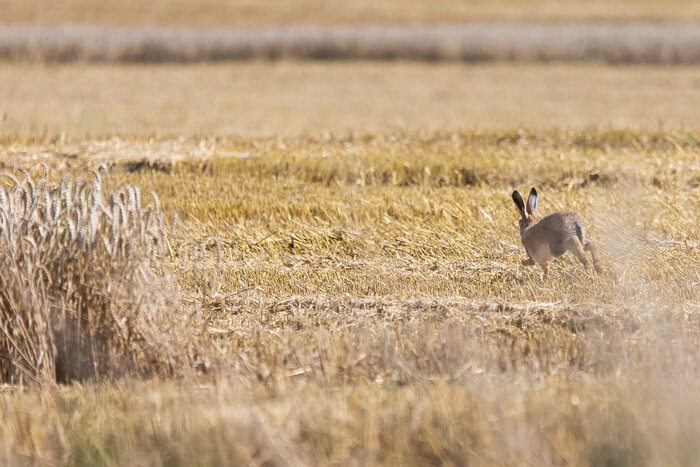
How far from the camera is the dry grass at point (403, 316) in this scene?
13.1 ft

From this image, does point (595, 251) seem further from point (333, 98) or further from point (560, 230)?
point (333, 98)

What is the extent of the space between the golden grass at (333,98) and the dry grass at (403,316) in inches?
121

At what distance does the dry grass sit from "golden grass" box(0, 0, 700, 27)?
72.7 ft

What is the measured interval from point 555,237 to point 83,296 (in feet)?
11.1

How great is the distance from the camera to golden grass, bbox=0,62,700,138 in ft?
48.9

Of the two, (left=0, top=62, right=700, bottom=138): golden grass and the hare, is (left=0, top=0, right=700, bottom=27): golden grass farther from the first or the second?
the hare

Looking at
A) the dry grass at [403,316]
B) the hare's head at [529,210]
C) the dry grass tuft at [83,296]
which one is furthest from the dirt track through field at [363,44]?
the dry grass tuft at [83,296]

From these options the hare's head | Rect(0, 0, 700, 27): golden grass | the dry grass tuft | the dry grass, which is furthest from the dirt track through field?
the dry grass tuft

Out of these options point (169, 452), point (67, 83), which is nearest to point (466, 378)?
point (169, 452)

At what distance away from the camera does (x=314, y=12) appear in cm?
3519

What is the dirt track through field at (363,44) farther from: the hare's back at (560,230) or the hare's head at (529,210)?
the hare's back at (560,230)

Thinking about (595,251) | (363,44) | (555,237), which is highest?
(363,44)

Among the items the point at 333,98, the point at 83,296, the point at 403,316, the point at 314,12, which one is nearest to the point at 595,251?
the point at 403,316

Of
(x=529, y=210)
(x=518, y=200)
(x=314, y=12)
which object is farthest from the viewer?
(x=314, y=12)
